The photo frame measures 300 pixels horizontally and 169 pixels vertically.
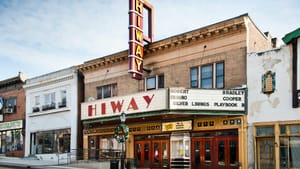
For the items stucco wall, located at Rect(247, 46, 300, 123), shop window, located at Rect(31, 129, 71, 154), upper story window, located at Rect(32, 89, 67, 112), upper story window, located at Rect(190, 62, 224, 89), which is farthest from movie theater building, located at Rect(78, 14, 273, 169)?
upper story window, located at Rect(32, 89, 67, 112)

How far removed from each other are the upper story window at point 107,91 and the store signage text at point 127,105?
2.55m

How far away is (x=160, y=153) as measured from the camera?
84.4 ft

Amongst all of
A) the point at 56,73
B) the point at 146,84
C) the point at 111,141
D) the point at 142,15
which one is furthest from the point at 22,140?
the point at 142,15

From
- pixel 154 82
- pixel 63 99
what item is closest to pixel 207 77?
pixel 154 82

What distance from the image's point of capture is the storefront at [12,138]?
127ft

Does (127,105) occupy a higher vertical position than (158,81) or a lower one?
lower

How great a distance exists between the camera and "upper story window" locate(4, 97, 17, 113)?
1570 inches

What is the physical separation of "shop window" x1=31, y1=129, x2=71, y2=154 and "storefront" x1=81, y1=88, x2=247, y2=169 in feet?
14.3

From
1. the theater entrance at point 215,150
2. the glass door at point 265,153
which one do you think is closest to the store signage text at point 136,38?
the theater entrance at point 215,150

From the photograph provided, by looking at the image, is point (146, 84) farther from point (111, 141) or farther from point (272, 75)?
point (272, 75)

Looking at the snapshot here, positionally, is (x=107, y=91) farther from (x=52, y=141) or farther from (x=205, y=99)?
(x=205, y=99)

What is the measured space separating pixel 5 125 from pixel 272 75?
3016cm

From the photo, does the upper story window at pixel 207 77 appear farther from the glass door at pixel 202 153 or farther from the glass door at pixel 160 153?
the glass door at pixel 160 153

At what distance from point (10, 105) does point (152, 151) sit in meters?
20.6
